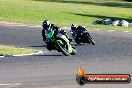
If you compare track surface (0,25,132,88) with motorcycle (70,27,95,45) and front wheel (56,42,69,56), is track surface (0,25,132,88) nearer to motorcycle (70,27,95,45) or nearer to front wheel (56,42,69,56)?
front wheel (56,42,69,56)

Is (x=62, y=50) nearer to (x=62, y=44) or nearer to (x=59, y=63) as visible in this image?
(x=62, y=44)

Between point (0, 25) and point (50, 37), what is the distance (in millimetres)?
16748

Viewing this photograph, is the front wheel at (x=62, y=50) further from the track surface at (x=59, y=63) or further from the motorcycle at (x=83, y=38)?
the motorcycle at (x=83, y=38)

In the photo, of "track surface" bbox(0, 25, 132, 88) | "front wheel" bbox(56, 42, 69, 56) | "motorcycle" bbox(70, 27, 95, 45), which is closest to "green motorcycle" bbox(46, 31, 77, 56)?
"front wheel" bbox(56, 42, 69, 56)

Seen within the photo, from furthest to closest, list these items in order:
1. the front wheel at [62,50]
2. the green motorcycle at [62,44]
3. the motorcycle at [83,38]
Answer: the motorcycle at [83,38], the green motorcycle at [62,44], the front wheel at [62,50]

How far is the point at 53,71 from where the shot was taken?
17359mm

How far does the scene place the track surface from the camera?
1489 cm

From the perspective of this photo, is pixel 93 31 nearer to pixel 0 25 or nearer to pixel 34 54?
pixel 0 25

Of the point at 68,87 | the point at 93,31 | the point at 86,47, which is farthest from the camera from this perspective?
the point at 93,31

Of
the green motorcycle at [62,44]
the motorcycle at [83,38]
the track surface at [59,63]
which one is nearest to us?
the track surface at [59,63]

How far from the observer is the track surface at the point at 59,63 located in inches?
586

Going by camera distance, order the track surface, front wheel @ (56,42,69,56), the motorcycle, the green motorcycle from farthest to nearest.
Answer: the motorcycle → the green motorcycle → front wheel @ (56,42,69,56) → the track surface

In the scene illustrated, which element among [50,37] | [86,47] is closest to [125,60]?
[50,37]

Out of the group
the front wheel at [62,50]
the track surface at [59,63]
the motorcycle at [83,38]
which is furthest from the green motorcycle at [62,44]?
the motorcycle at [83,38]
